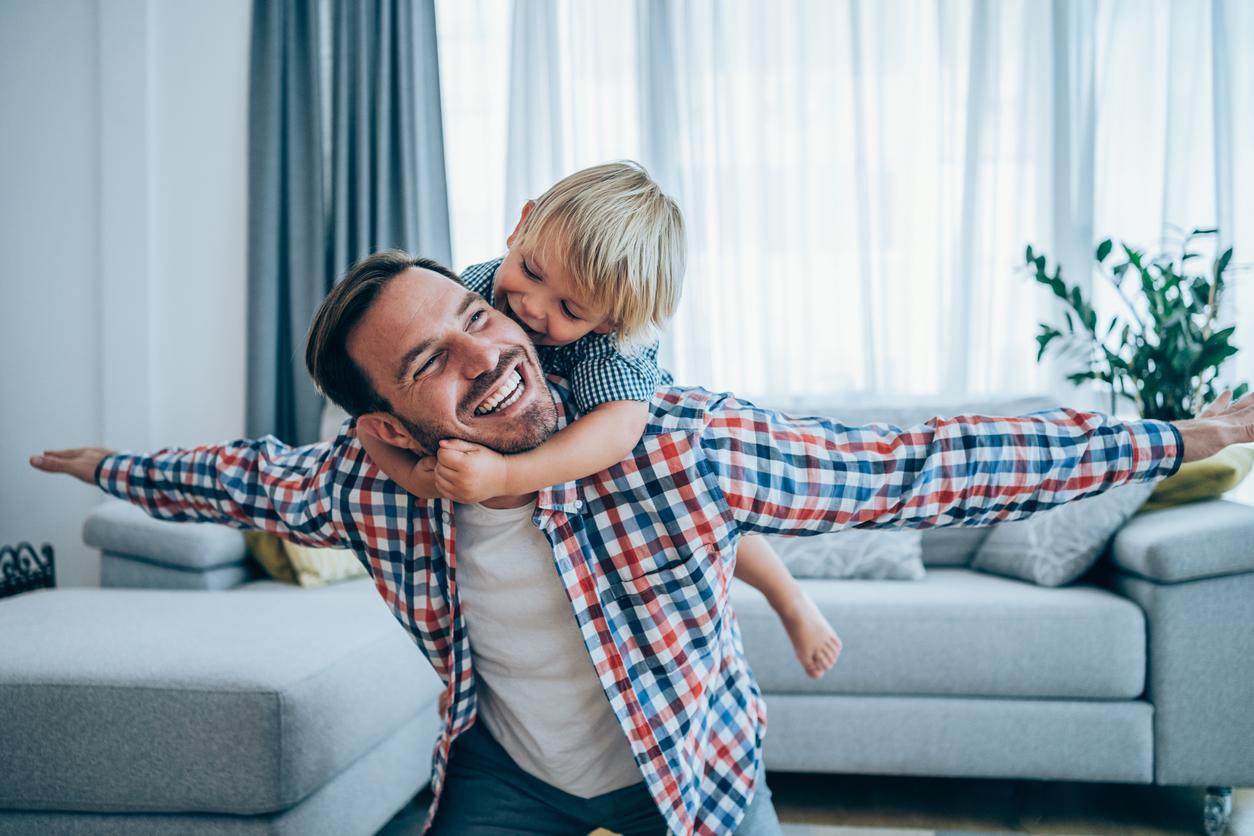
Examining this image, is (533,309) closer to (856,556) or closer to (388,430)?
(388,430)

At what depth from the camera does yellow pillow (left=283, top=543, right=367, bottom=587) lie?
9.28 ft

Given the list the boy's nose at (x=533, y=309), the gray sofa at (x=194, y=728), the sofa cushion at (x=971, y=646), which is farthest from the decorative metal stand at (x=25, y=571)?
the boy's nose at (x=533, y=309)

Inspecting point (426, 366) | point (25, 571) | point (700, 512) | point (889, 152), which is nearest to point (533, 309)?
point (426, 366)

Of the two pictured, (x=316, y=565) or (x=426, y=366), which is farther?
(x=316, y=565)

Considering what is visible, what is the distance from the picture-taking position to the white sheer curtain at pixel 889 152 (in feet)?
11.5

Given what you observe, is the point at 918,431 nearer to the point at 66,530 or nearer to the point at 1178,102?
the point at 1178,102

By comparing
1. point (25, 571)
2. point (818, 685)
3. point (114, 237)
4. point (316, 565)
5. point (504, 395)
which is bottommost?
point (818, 685)

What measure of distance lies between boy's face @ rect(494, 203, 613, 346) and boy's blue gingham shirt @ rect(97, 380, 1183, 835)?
9.0 inches

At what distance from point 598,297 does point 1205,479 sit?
6.22ft

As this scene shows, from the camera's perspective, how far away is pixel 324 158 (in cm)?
391

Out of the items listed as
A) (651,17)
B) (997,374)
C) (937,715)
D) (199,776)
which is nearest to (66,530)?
(199,776)

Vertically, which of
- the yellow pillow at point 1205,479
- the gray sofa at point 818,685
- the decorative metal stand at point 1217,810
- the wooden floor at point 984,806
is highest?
the yellow pillow at point 1205,479

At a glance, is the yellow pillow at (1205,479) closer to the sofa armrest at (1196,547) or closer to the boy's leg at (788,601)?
the sofa armrest at (1196,547)

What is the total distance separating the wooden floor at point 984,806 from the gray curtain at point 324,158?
7.10ft
